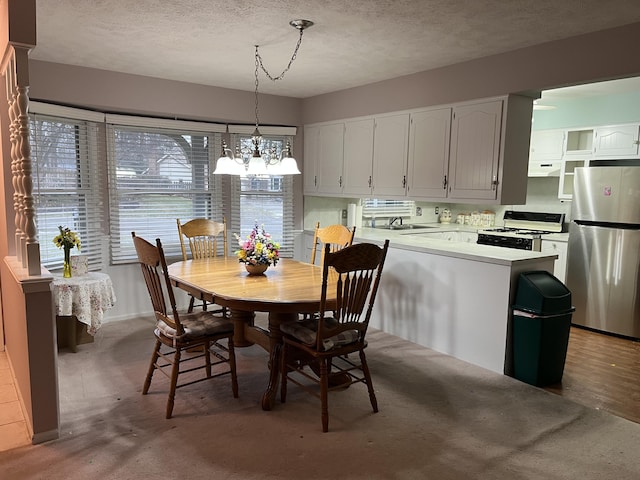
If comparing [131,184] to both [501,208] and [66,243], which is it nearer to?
[66,243]

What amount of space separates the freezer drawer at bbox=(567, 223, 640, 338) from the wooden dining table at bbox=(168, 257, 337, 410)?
2.88 meters

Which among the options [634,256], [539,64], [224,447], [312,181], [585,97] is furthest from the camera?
[312,181]

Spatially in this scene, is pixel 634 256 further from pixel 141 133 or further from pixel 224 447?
pixel 141 133

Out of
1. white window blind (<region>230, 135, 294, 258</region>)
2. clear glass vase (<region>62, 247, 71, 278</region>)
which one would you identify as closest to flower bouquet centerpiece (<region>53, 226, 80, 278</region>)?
clear glass vase (<region>62, 247, 71, 278</region>)

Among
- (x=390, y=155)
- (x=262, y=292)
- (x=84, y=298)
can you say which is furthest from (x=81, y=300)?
(x=390, y=155)

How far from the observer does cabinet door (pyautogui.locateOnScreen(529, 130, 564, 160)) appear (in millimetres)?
5402

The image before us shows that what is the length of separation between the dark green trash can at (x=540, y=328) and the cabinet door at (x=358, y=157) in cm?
200

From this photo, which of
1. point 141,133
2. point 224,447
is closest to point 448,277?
point 224,447

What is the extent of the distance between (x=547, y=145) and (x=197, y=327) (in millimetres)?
4605

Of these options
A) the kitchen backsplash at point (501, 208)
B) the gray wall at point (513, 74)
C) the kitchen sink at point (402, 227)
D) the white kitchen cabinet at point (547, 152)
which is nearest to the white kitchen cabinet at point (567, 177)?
the white kitchen cabinet at point (547, 152)

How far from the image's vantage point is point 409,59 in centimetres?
383

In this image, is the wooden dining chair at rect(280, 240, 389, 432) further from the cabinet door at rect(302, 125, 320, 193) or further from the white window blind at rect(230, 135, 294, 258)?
the cabinet door at rect(302, 125, 320, 193)

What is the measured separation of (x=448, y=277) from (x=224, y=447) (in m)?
2.22

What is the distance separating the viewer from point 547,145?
5527 mm
